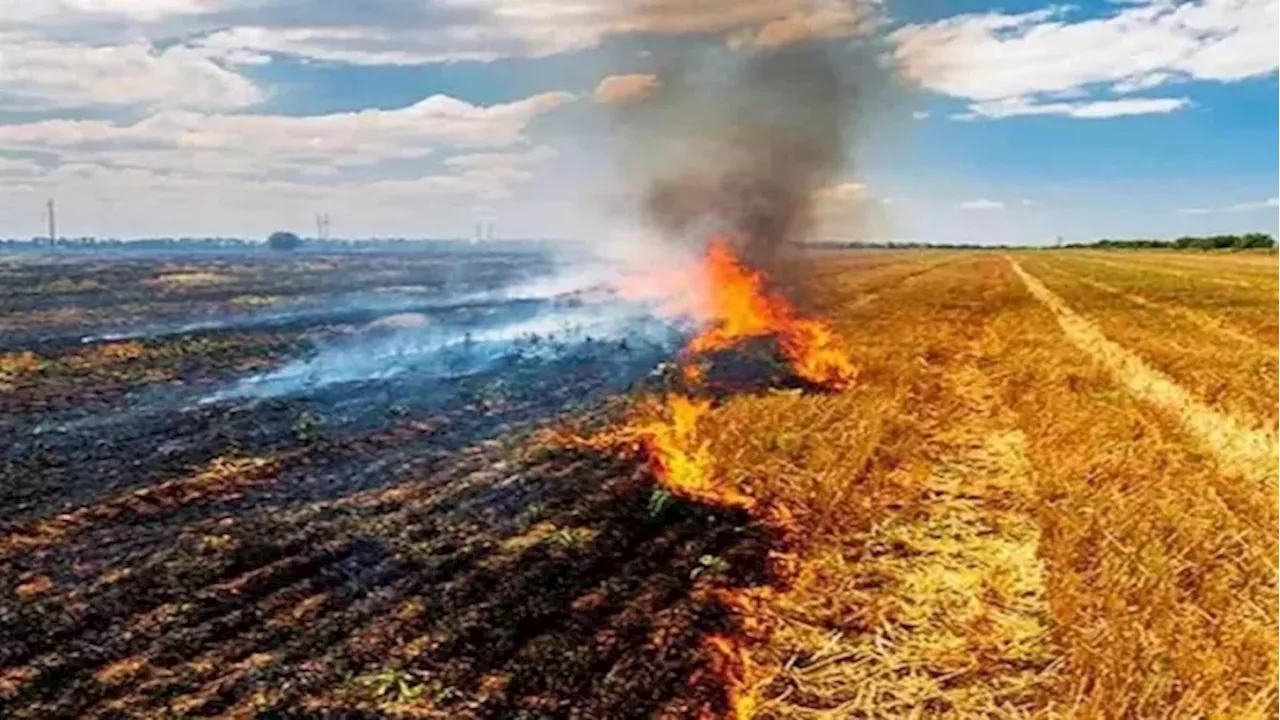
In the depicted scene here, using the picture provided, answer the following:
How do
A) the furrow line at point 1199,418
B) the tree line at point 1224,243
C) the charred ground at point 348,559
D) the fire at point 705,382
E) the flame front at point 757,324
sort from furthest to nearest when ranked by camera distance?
the tree line at point 1224,243 < the flame front at point 757,324 < the furrow line at point 1199,418 < the fire at point 705,382 < the charred ground at point 348,559

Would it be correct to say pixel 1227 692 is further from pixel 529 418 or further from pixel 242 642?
pixel 529 418

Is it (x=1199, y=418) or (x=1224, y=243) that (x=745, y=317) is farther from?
(x=1224, y=243)

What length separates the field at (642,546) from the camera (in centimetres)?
678

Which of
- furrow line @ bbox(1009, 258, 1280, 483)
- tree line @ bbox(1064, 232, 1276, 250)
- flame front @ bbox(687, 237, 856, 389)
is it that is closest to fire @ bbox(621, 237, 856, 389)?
flame front @ bbox(687, 237, 856, 389)

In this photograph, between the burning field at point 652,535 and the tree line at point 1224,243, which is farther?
the tree line at point 1224,243

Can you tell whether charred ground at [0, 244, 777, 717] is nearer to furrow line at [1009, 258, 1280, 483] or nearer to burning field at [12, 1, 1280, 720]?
burning field at [12, 1, 1280, 720]

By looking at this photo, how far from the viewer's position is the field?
267 inches

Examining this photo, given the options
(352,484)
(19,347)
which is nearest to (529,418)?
(352,484)

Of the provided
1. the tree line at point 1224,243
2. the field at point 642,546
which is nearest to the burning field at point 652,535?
the field at point 642,546

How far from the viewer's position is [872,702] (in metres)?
6.73

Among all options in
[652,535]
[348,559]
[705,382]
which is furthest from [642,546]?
[705,382]

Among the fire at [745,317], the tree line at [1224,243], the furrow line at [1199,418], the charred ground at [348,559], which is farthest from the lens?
the tree line at [1224,243]

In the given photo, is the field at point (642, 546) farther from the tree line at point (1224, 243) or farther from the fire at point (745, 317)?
the tree line at point (1224, 243)

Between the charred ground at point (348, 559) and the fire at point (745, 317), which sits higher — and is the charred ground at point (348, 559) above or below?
below
